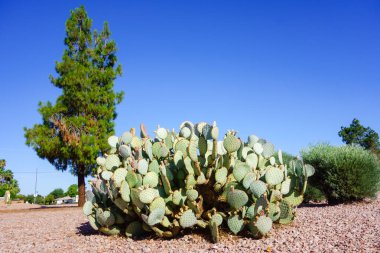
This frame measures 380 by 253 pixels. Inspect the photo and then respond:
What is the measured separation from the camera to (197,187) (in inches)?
202

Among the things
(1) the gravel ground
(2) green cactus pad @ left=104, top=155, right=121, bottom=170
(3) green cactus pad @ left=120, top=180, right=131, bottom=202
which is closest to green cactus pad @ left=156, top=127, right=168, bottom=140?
(2) green cactus pad @ left=104, top=155, right=121, bottom=170

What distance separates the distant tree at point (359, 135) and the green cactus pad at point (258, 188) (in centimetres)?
3221

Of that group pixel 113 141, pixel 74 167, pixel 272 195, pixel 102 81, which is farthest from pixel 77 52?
pixel 272 195

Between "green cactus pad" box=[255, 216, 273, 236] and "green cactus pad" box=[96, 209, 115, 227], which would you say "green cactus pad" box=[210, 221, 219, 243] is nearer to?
"green cactus pad" box=[255, 216, 273, 236]

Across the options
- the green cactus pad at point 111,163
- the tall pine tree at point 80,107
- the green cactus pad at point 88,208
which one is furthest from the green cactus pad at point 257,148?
the tall pine tree at point 80,107

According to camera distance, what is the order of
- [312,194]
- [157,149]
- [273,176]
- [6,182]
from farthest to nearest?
[6,182] → [312,194] → [157,149] → [273,176]

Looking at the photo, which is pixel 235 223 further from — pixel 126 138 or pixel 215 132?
pixel 126 138

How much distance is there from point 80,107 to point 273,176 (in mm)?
13500

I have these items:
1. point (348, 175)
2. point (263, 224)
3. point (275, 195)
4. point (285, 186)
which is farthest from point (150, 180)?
point (348, 175)

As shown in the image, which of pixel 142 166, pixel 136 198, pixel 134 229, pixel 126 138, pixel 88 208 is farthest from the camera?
pixel 126 138

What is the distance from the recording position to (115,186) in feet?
17.2

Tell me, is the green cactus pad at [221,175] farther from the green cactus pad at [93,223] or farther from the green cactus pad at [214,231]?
the green cactus pad at [93,223]

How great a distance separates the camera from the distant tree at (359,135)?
1341 inches

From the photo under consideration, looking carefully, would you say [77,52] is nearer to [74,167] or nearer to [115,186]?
[74,167]
